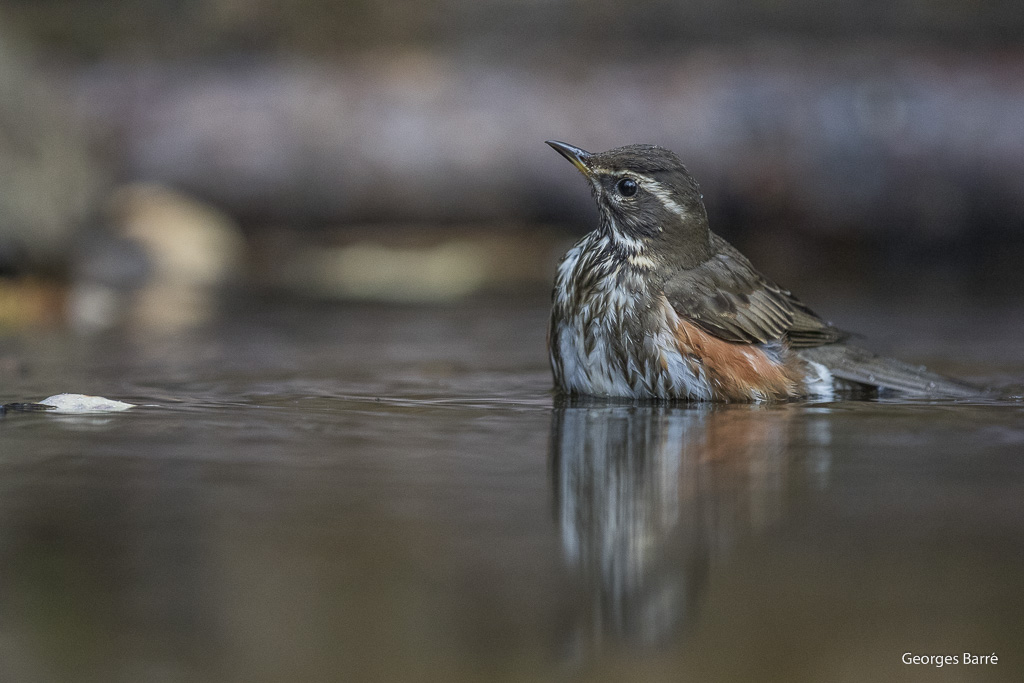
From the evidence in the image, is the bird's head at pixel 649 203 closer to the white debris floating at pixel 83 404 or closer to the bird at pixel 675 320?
the bird at pixel 675 320

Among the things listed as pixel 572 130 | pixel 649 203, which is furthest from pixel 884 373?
pixel 572 130

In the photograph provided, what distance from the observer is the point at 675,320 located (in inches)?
221

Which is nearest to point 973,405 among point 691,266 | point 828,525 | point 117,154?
point 691,266

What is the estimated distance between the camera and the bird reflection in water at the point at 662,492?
272 centimetres

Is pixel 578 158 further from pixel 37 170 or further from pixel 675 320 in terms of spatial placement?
pixel 37 170

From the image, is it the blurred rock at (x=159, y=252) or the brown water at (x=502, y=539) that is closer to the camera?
the brown water at (x=502, y=539)

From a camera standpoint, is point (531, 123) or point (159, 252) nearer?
point (159, 252)

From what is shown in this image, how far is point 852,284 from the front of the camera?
35.6ft

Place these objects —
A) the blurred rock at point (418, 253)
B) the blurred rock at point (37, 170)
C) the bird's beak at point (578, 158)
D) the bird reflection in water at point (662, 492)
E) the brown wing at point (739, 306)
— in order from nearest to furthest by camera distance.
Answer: the bird reflection in water at point (662, 492) → the brown wing at point (739, 306) → the bird's beak at point (578, 158) → the blurred rock at point (37, 170) → the blurred rock at point (418, 253)

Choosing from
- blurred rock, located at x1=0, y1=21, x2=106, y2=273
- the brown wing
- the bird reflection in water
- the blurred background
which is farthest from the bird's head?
the blurred background

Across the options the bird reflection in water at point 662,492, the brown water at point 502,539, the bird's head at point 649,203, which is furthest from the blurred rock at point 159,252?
the bird reflection in water at point 662,492

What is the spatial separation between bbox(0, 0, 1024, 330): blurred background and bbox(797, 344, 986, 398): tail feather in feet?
18.1

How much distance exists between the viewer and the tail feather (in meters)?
5.65

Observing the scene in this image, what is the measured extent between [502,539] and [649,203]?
3.06 metres
